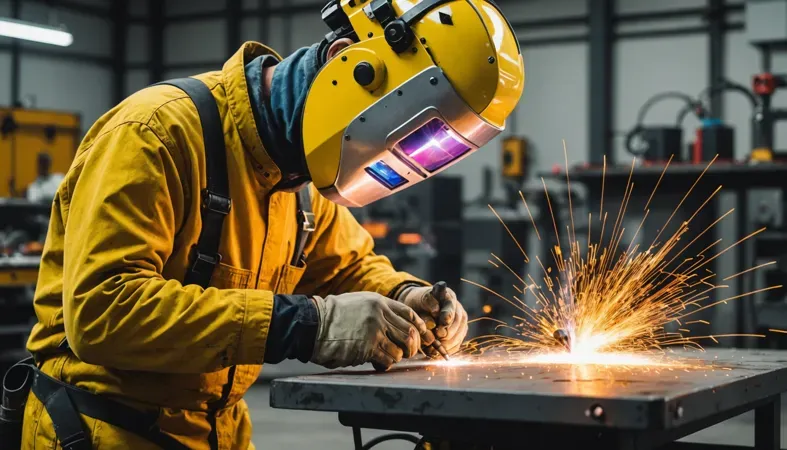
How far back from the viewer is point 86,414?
59.8 inches

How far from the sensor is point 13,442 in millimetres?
1648

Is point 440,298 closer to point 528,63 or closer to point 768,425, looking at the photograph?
point 768,425

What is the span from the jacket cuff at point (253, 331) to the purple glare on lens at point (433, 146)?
1.25 ft

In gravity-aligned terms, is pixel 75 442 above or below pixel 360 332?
below

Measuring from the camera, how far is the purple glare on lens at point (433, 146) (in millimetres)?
1588

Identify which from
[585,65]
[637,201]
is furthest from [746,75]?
[637,201]

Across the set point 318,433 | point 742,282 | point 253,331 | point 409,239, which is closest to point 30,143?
point 409,239

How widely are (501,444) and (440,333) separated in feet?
1.56

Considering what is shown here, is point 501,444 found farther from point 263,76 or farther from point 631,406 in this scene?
point 263,76

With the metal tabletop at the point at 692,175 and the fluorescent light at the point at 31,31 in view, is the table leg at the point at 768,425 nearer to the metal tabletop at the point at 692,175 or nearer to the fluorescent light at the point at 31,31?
the metal tabletop at the point at 692,175

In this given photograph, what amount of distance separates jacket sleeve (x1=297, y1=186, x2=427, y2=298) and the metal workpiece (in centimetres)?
37

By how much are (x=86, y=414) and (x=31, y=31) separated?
29.3 ft

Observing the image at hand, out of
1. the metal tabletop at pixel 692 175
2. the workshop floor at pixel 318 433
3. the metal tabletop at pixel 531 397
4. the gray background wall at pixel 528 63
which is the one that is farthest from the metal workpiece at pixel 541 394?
the gray background wall at pixel 528 63

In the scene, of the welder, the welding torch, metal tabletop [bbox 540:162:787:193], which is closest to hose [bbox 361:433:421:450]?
the welding torch
